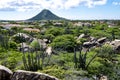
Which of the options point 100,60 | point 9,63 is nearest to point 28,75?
point 9,63

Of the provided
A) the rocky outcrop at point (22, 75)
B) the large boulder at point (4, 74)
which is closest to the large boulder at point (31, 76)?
the rocky outcrop at point (22, 75)

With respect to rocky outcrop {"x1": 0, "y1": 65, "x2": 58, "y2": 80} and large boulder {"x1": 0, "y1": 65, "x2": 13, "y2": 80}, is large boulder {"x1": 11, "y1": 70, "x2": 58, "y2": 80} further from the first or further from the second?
large boulder {"x1": 0, "y1": 65, "x2": 13, "y2": 80}

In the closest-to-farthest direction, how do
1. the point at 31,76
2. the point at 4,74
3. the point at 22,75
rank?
1. the point at 31,76
2. the point at 22,75
3. the point at 4,74

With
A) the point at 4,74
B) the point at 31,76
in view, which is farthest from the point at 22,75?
the point at 4,74

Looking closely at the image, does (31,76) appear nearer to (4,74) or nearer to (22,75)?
(22,75)

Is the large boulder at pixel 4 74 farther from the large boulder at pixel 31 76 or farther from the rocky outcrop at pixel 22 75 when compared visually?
the large boulder at pixel 31 76

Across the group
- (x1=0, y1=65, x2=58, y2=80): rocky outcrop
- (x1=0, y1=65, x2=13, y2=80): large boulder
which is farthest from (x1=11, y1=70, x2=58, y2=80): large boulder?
(x1=0, y1=65, x2=13, y2=80): large boulder

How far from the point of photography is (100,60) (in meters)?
51.8

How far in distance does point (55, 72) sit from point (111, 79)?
10718 mm

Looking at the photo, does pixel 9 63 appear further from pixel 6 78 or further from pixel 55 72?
pixel 6 78

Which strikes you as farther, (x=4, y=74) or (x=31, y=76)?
(x=4, y=74)

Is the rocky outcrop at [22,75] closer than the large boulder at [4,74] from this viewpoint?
Yes

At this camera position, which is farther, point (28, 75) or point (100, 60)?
point (100, 60)

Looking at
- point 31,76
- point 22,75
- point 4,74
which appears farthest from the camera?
point 4,74
